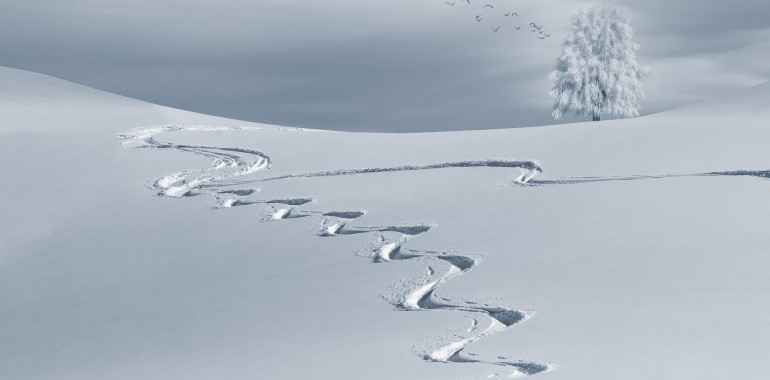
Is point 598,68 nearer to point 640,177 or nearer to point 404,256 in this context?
point 640,177

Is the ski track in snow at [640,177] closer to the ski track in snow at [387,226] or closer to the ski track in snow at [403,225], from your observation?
the ski track in snow at [403,225]

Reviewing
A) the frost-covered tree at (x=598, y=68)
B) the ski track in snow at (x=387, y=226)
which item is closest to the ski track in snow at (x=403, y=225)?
the ski track in snow at (x=387, y=226)

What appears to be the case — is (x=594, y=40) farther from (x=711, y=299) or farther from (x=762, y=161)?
(x=711, y=299)

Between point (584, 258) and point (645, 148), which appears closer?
point (584, 258)

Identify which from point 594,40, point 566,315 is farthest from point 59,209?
point 594,40

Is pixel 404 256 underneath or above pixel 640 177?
underneath

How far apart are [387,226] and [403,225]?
0.90 feet

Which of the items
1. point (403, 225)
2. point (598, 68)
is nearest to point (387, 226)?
point (403, 225)

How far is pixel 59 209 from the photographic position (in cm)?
2005

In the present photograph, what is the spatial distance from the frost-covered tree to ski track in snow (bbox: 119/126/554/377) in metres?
21.5

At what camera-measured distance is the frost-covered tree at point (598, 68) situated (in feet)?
149

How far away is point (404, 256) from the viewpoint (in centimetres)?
1475

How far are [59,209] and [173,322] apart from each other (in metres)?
7.18

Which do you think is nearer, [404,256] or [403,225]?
[404,256]
